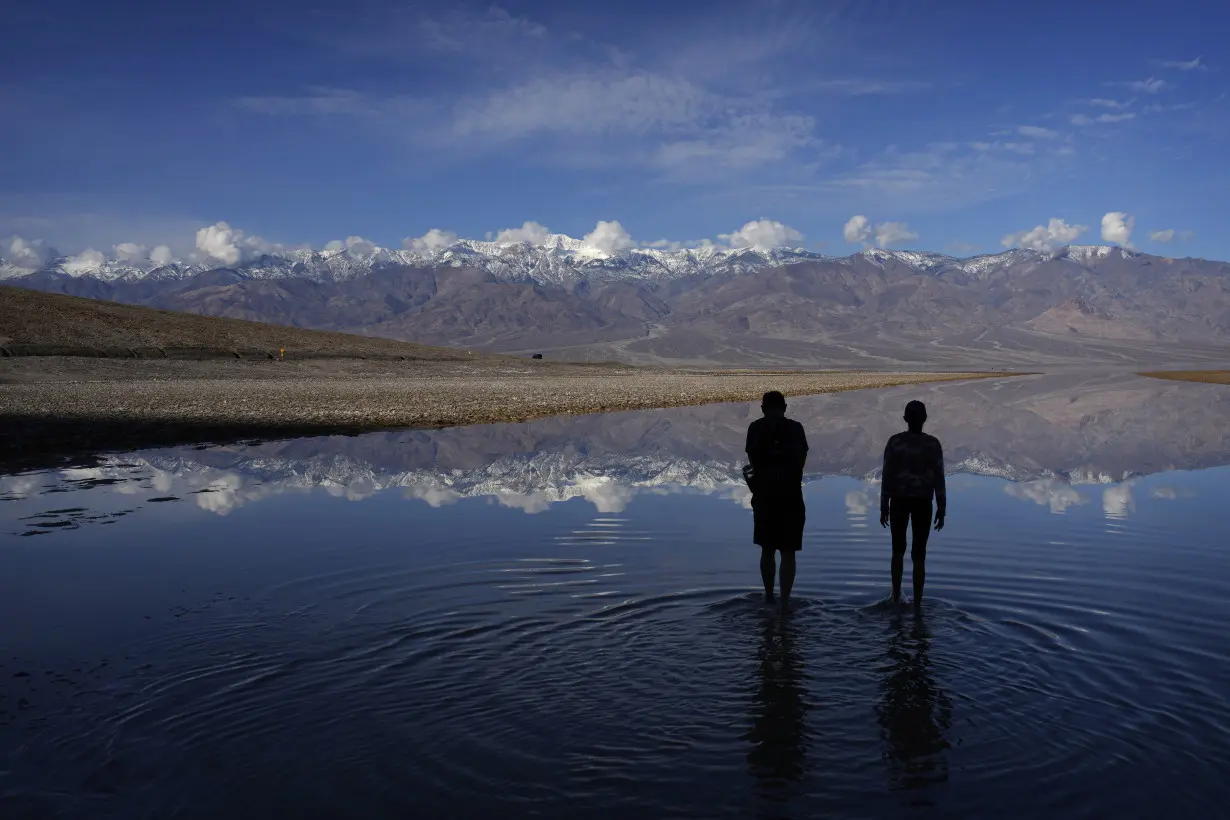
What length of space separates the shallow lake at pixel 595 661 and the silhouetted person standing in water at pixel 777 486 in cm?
45

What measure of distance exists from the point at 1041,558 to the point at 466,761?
24.2 ft

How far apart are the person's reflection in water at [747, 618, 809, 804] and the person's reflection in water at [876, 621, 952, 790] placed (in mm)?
459

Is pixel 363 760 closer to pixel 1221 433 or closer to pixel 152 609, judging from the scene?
pixel 152 609

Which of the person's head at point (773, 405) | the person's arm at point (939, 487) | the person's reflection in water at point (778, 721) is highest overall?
the person's head at point (773, 405)

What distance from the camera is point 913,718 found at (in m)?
6.02

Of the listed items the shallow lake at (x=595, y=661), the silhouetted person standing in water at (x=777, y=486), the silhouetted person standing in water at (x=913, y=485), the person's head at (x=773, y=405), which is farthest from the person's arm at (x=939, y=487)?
the person's head at (x=773, y=405)

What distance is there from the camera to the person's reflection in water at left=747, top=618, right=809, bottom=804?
206 inches

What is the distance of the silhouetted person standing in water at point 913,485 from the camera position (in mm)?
8859

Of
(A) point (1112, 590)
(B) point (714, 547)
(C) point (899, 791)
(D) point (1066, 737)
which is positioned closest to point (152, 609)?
(B) point (714, 547)

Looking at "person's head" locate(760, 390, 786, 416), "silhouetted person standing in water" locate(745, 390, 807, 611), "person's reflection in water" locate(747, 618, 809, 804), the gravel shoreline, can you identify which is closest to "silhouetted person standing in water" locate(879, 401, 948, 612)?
"silhouetted person standing in water" locate(745, 390, 807, 611)

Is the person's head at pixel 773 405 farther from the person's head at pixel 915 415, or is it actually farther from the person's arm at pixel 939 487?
the person's arm at pixel 939 487

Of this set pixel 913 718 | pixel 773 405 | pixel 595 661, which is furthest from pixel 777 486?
pixel 913 718

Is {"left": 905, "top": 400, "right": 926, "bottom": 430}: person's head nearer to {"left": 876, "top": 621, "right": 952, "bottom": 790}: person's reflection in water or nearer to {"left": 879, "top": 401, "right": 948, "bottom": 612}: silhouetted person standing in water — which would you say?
{"left": 879, "top": 401, "right": 948, "bottom": 612}: silhouetted person standing in water

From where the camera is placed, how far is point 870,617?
27.4 ft
